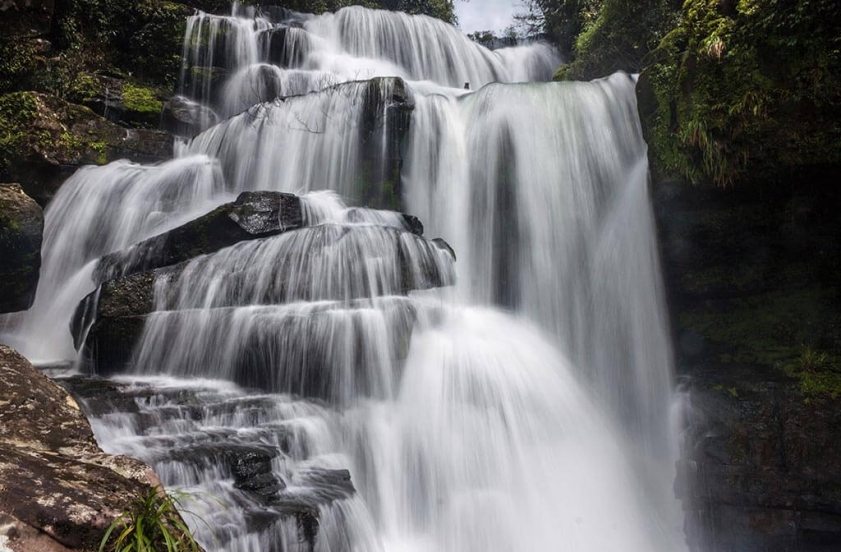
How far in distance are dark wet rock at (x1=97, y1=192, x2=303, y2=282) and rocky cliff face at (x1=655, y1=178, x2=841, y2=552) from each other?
5.26m

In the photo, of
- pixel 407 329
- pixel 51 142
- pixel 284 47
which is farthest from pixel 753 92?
pixel 284 47

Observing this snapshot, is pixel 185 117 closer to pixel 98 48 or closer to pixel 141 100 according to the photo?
pixel 141 100

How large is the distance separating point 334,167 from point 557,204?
420 cm

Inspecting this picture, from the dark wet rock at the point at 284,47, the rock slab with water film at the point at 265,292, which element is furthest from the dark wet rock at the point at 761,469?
the dark wet rock at the point at 284,47

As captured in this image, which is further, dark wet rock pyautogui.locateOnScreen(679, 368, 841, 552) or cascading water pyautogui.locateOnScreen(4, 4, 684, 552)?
dark wet rock pyautogui.locateOnScreen(679, 368, 841, 552)

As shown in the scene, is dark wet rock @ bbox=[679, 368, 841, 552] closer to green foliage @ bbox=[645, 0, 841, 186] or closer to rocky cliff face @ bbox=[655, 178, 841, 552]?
rocky cliff face @ bbox=[655, 178, 841, 552]

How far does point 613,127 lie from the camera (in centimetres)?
987

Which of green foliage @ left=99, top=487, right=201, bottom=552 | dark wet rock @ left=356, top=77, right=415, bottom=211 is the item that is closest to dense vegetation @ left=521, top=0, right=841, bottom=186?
dark wet rock @ left=356, top=77, right=415, bottom=211

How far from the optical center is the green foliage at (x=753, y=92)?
17.8 ft

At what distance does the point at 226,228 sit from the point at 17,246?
8.68ft

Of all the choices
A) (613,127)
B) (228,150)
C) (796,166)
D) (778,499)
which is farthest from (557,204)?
(228,150)

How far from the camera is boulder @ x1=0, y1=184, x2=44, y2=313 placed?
7.22 meters

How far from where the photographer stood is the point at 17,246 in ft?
23.9

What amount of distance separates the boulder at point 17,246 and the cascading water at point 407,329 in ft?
3.87
